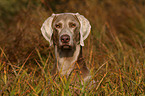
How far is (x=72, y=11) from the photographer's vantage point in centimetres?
542

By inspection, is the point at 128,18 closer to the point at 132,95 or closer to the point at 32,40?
the point at 32,40

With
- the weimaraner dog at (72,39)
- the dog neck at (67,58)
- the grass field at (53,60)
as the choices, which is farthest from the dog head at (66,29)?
the grass field at (53,60)

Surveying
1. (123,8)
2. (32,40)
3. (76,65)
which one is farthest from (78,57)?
(123,8)

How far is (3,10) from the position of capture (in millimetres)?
8875

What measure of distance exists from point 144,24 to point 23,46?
187 inches

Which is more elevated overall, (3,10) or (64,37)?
(3,10)

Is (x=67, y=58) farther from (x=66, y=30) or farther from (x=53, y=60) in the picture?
(x=53, y=60)

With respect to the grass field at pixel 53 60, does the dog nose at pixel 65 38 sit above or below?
above

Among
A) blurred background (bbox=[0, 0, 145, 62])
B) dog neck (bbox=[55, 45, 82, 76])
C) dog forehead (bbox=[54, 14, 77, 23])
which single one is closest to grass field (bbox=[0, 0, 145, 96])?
blurred background (bbox=[0, 0, 145, 62])

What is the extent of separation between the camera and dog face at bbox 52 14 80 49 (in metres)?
3.66

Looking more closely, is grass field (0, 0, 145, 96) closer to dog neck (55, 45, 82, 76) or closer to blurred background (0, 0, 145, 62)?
blurred background (0, 0, 145, 62)

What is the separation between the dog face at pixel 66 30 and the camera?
3.66 m

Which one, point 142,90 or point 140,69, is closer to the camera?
point 142,90

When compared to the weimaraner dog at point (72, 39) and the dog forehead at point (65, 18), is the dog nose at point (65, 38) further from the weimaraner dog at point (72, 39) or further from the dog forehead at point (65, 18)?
the dog forehead at point (65, 18)
